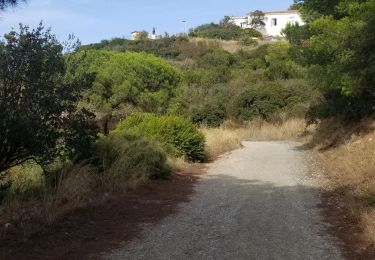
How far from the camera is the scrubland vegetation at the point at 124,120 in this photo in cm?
890

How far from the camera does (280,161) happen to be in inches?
762

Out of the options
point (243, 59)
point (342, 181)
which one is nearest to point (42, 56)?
point (342, 181)

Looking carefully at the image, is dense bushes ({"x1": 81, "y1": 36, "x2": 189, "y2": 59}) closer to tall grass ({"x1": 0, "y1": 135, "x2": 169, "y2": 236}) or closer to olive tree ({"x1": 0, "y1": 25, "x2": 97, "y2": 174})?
tall grass ({"x1": 0, "y1": 135, "x2": 169, "y2": 236})

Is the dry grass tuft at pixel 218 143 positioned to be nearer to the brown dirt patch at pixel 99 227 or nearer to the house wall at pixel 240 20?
the brown dirt patch at pixel 99 227

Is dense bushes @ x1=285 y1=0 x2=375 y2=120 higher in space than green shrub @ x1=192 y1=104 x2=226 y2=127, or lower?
higher

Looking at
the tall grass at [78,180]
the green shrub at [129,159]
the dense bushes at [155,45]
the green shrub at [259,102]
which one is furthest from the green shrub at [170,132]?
the dense bushes at [155,45]

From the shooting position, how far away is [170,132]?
1755 centimetres

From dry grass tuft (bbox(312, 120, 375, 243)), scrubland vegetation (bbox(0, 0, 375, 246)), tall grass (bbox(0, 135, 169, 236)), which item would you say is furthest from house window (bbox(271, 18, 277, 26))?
tall grass (bbox(0, 135, 169, 236))

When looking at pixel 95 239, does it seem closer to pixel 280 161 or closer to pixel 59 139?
pixel 59 139

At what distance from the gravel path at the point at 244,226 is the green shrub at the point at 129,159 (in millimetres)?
1320

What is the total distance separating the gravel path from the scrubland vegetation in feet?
3.04

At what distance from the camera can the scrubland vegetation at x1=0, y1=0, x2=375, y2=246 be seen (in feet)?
29.2

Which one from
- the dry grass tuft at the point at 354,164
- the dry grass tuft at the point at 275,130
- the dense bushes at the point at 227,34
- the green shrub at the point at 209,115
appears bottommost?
the dry grass tuft at the point at 275,130

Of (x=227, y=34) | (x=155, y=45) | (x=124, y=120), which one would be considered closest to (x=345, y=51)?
(x=124, y=120)
